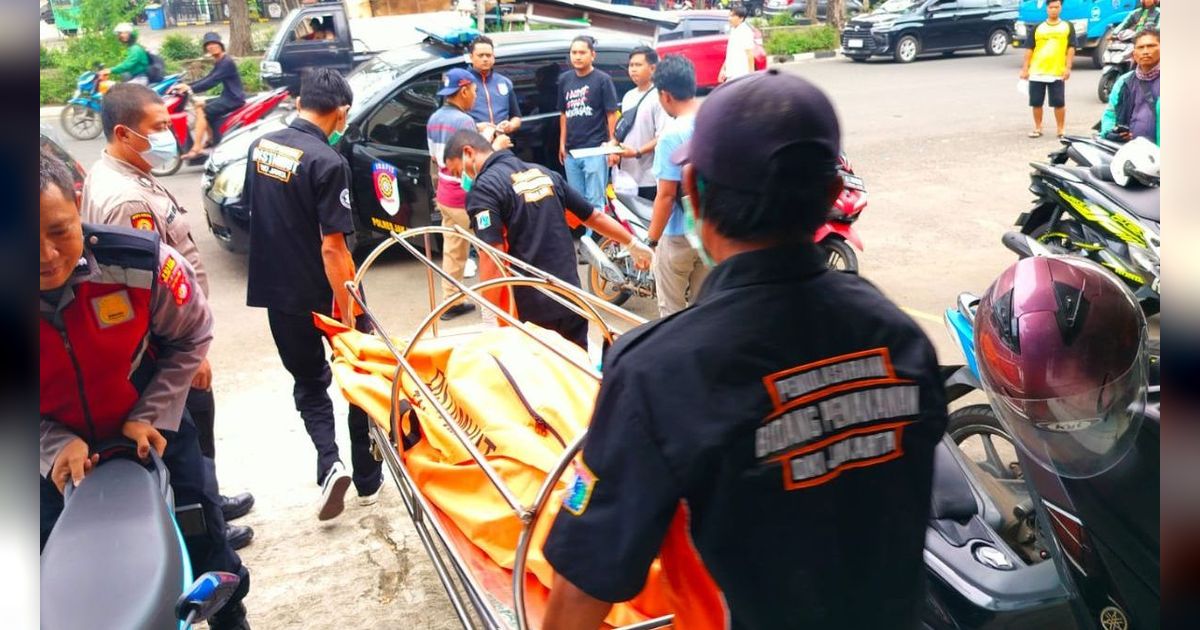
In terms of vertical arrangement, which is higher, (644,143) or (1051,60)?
(1051,60)

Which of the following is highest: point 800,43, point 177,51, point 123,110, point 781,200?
point 177,51

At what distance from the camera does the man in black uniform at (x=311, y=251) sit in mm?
3762

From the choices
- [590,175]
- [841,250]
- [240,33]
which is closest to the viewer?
[841,250]

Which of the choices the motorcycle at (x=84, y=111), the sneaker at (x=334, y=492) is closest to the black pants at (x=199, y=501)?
the sneaker at (x=334, y=492)

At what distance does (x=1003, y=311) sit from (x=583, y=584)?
1366 millimetres

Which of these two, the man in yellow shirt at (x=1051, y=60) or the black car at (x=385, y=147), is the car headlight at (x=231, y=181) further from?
the man in yellow shirt at (x=1051, y=60)

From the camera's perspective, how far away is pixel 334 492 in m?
3.84

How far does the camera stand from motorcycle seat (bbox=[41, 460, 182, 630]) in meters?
1.86

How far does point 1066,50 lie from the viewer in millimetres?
10180

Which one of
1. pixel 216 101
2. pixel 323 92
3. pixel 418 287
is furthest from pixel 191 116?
pixel 323 92

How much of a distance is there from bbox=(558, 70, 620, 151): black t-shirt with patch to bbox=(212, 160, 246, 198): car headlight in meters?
2.40

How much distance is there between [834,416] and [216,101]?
1085 centimetres

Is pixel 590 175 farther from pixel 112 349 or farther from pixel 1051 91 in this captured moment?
pixel 1051 91

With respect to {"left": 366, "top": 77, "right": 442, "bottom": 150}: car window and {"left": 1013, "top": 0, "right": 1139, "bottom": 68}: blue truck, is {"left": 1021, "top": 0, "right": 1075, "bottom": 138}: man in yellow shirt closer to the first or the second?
{"left": 1013, "top": 0, "right": 1139, "bottom": 68}: blue truck
